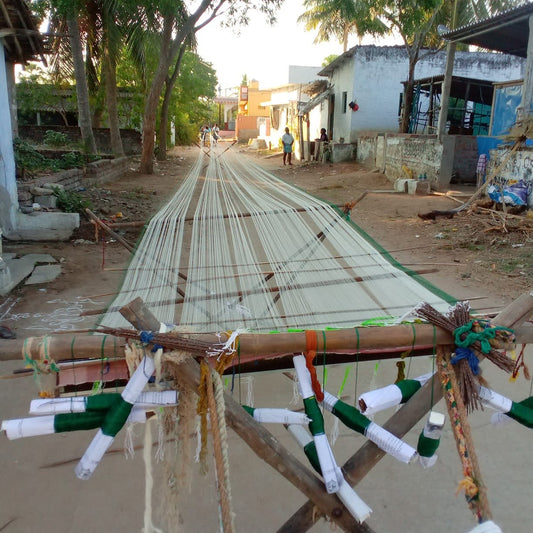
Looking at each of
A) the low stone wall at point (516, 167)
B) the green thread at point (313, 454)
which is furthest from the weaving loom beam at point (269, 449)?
the low stone wall at point (516, 167)

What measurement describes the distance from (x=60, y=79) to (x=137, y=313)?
12163 mm

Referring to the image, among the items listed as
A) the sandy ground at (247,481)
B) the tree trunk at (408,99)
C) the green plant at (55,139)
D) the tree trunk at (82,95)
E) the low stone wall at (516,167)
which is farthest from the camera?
the tree trunk at (408,99)

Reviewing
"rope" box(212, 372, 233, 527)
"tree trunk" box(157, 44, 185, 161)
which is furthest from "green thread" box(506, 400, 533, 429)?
"tree trunk" box(157, 44, 185, 161)

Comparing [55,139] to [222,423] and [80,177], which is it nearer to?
[80,177]

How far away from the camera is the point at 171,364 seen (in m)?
1.11

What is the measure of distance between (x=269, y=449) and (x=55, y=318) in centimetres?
247

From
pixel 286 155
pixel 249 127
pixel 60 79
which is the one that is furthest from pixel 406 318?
pixel 249 127

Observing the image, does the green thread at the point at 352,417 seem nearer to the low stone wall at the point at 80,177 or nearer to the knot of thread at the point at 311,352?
the knot of thread at the point at 311,352

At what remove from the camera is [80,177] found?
7.31 metres

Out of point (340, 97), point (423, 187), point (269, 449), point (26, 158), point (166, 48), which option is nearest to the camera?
point (269, 449)

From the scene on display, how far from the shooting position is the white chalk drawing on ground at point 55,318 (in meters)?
3.04

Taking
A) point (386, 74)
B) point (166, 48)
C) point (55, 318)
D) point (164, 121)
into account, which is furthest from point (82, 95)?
point (386, 74)

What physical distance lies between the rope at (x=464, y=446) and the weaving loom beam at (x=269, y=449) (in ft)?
0.93

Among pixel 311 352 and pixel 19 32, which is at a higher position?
pixel 19 32
